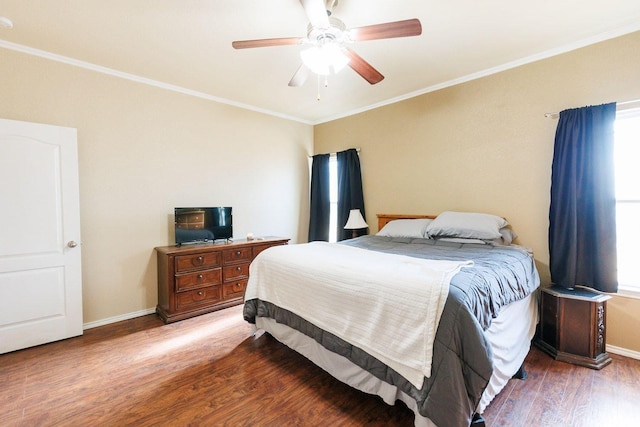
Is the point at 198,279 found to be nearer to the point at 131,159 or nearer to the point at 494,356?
the point at 131,159

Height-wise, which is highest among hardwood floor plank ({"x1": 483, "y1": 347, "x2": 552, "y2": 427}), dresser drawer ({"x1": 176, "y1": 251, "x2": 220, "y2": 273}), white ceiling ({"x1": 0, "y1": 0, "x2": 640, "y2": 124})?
white ceiling ({"x1": 0, "y1": 0, "x2": 640, "y2": 124})

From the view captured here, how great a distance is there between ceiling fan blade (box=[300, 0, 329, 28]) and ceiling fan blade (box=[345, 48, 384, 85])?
0.28 metres

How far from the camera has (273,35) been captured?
2416 millimetres

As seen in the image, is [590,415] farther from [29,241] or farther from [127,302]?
[29,241]

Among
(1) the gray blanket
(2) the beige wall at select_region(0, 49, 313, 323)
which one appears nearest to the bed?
(1) the gray blanket

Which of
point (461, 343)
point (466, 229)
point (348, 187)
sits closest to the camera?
point (461, 343)

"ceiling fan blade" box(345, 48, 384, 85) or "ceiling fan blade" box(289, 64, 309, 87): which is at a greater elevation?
"ceiling fan blade" box(289, 64, 309, 87)

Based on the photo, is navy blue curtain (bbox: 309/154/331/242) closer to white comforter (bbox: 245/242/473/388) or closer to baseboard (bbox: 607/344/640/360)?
white comforter (bbox: 245/242/473/388)

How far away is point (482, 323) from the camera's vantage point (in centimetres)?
154

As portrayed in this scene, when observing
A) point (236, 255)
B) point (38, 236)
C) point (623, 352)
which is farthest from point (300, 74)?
point (623, 352)

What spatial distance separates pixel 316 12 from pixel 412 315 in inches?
70.1

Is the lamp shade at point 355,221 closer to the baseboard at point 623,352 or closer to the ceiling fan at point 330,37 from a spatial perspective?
the ceiling fan at point 330,37

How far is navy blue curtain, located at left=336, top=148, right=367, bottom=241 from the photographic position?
4.31 meters

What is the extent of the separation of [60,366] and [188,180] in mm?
2133
